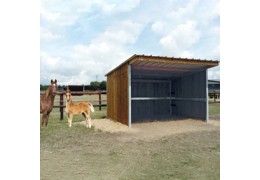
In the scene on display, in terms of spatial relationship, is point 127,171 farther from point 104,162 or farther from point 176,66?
point 176,66

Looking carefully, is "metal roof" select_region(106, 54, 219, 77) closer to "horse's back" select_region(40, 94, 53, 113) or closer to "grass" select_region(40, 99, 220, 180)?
"grass" select_region(40, 99, 220, 180)

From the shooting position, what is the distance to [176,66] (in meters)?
9.70

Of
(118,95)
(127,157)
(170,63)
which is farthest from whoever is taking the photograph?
(118,95)

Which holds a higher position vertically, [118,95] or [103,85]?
[103,85]

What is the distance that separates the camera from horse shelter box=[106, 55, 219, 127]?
28.1ft

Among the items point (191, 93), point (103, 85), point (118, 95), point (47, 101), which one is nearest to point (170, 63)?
point (118, 95)

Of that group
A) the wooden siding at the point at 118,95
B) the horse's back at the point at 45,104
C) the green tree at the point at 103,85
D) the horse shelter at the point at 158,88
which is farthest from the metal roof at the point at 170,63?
the green tree at the point at 103,85

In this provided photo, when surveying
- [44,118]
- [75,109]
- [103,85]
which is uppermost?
[103,85]

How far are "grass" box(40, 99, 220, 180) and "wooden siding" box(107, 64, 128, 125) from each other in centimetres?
230

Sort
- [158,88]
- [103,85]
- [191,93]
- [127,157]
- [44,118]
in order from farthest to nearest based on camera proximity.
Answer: [103,85], [158,88], [191,93], [44,118], [127,157]

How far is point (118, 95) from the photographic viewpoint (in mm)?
9750

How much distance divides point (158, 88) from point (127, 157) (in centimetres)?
930

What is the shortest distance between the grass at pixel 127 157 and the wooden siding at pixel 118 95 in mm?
2296

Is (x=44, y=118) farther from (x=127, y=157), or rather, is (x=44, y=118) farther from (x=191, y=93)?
(x=191, y=93)
